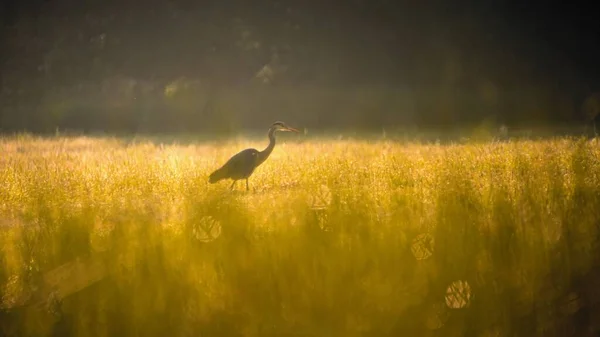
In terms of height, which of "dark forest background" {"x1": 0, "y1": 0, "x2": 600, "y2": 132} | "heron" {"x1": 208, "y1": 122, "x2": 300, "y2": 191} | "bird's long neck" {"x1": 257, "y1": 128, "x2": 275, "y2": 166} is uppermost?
"dark forest background" {"x1": 0, "y1": 0, "x2": 600, "y2": 132}

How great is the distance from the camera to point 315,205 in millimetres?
7766

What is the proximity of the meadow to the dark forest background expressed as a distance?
22999mm

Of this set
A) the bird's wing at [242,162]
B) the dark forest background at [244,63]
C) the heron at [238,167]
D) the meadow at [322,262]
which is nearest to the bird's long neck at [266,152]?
the heron at [238,167]

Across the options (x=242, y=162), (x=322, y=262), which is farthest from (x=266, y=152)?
(x=322, y=262)

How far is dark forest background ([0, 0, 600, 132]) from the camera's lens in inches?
1221

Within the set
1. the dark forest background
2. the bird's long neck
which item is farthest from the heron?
the dark forest background

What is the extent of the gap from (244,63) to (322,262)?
2971 cm

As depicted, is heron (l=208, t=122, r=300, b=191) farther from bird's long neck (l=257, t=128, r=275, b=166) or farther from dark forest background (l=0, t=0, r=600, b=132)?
dark forest background (l=0, t=0, r=600, b=132)

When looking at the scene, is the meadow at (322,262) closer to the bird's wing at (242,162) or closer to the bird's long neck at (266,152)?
the bird's wing at (242,162)

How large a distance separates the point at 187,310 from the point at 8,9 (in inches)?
1362

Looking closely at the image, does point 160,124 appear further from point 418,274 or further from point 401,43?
point 418,274

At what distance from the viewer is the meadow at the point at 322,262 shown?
5.66m

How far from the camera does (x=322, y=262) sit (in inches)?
247

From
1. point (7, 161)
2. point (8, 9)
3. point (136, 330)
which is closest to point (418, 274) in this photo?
point (136, 330)
